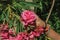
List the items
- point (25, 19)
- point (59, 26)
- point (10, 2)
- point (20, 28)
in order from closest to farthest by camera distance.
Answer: point (25, 19), point (20, 28), point (10, 2), point (59, 26)

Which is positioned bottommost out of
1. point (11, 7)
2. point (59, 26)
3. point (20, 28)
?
point (59, 26)

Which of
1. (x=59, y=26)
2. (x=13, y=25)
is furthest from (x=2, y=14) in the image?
(x=59, y=26)

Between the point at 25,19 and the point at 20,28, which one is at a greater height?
the point at 25,19

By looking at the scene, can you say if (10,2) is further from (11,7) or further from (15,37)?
(15,37)

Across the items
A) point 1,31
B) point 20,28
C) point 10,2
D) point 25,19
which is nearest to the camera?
point 25,19

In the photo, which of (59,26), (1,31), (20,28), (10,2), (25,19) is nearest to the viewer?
(25,19)

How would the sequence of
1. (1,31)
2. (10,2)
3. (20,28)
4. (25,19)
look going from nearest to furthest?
(25,19)
(1,31)
(20,28)
(10,2)

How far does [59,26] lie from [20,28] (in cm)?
132

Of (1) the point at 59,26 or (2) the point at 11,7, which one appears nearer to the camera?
(2) the point at 11,7

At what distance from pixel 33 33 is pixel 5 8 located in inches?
20.1

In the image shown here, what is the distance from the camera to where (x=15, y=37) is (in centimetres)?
133

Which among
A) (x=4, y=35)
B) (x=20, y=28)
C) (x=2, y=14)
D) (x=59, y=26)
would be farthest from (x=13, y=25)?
(x=59, y=26)

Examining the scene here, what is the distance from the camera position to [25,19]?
1254 mm

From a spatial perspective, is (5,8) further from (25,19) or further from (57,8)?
(57,8)
